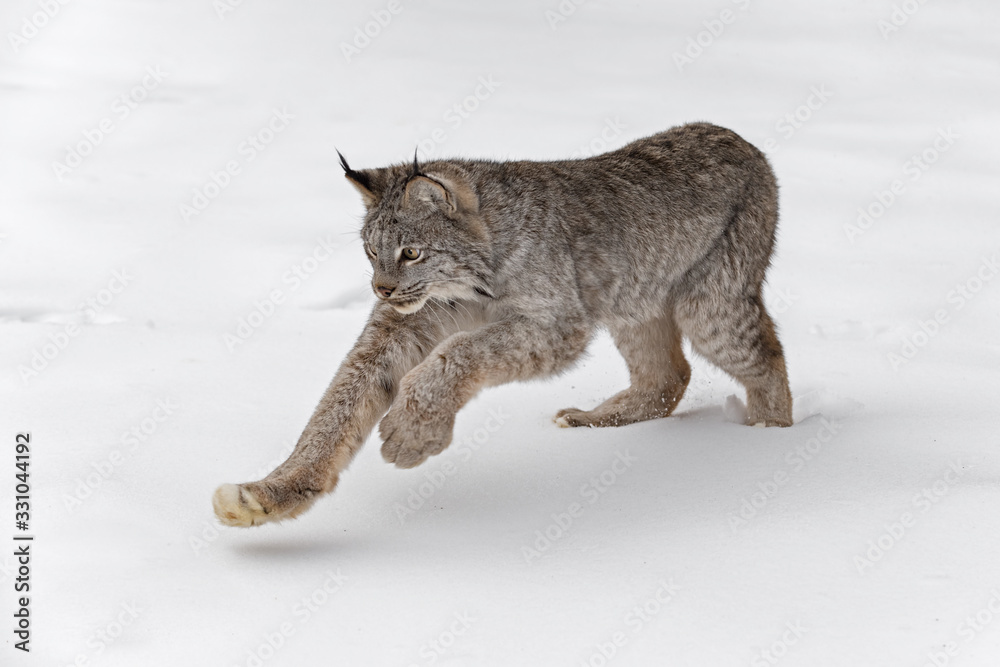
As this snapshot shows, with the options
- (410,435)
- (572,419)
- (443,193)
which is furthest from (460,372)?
(572,419)

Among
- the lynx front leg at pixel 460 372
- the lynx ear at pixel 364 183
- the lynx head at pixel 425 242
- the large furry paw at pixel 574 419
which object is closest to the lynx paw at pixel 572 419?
the large furry paw at pixel 574 419

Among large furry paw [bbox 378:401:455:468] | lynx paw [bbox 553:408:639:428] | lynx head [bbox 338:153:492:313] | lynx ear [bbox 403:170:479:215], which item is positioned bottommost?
lynx paw [bbox 553:408:639:428]

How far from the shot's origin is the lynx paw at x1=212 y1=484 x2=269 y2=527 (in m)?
4.35

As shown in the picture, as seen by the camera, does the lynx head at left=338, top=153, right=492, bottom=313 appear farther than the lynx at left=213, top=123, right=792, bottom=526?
Yes

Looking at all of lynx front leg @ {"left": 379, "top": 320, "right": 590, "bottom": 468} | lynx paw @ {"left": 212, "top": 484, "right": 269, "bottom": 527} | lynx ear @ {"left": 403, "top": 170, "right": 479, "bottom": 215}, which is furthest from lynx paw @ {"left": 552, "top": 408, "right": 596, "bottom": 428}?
lynx paw @ {"left": 212, "top": 484, "right": 269, "bottom": 527}

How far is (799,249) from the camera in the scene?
873 cm

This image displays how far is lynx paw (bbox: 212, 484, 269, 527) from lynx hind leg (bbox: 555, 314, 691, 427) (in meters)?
2.11

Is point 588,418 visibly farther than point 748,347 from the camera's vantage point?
Yes

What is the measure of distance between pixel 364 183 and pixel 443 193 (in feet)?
1.23

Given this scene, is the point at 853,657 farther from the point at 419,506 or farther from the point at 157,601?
the point at 157,601

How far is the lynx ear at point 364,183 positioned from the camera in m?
5.04

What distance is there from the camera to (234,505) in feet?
14.3

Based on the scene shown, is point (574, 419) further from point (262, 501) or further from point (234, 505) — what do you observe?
point (234, 505)

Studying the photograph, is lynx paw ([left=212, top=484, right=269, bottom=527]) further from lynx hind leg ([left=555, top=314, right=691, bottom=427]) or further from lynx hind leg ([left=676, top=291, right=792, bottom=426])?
lynx hind leg ([left=676, top=291, right=792, bottom=426])
